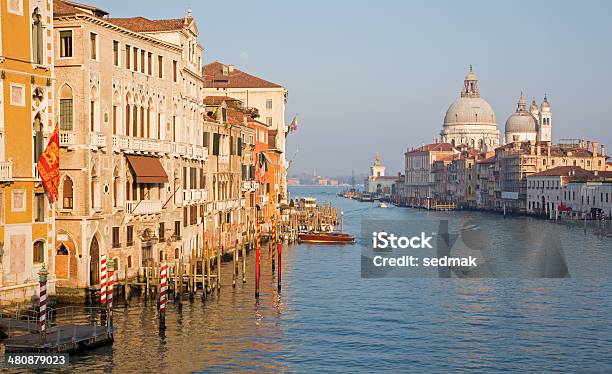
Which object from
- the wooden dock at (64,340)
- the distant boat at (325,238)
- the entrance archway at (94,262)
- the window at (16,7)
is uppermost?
the window at (16,7)

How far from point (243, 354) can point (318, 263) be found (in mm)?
24551

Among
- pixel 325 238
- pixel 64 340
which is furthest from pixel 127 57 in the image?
pixel 325 238

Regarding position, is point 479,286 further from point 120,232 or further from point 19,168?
point 19,168

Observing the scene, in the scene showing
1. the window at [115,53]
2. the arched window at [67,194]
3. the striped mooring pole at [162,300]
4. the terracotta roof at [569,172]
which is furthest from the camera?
the terracotta roof at [569,172]

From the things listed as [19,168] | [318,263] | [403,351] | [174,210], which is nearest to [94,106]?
[19,168]

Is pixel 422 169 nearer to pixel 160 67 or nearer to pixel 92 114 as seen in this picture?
pixel 160 67

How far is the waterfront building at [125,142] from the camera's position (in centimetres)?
2998

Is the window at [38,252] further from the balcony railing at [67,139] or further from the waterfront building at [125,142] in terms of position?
the balcony railing at [67,139]

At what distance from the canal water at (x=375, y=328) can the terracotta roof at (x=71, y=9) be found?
31.0 ft

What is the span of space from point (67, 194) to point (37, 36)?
493 centimetres

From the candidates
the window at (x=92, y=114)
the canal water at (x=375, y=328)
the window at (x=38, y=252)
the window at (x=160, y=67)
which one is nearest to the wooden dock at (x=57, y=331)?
the canal water at (x=375, y=328)

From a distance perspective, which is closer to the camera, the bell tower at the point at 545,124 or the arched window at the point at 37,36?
the arched window at the point at 37,36

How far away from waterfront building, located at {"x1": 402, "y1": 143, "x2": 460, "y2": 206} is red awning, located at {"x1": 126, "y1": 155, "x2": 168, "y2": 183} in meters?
138

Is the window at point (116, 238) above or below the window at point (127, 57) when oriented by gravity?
below
